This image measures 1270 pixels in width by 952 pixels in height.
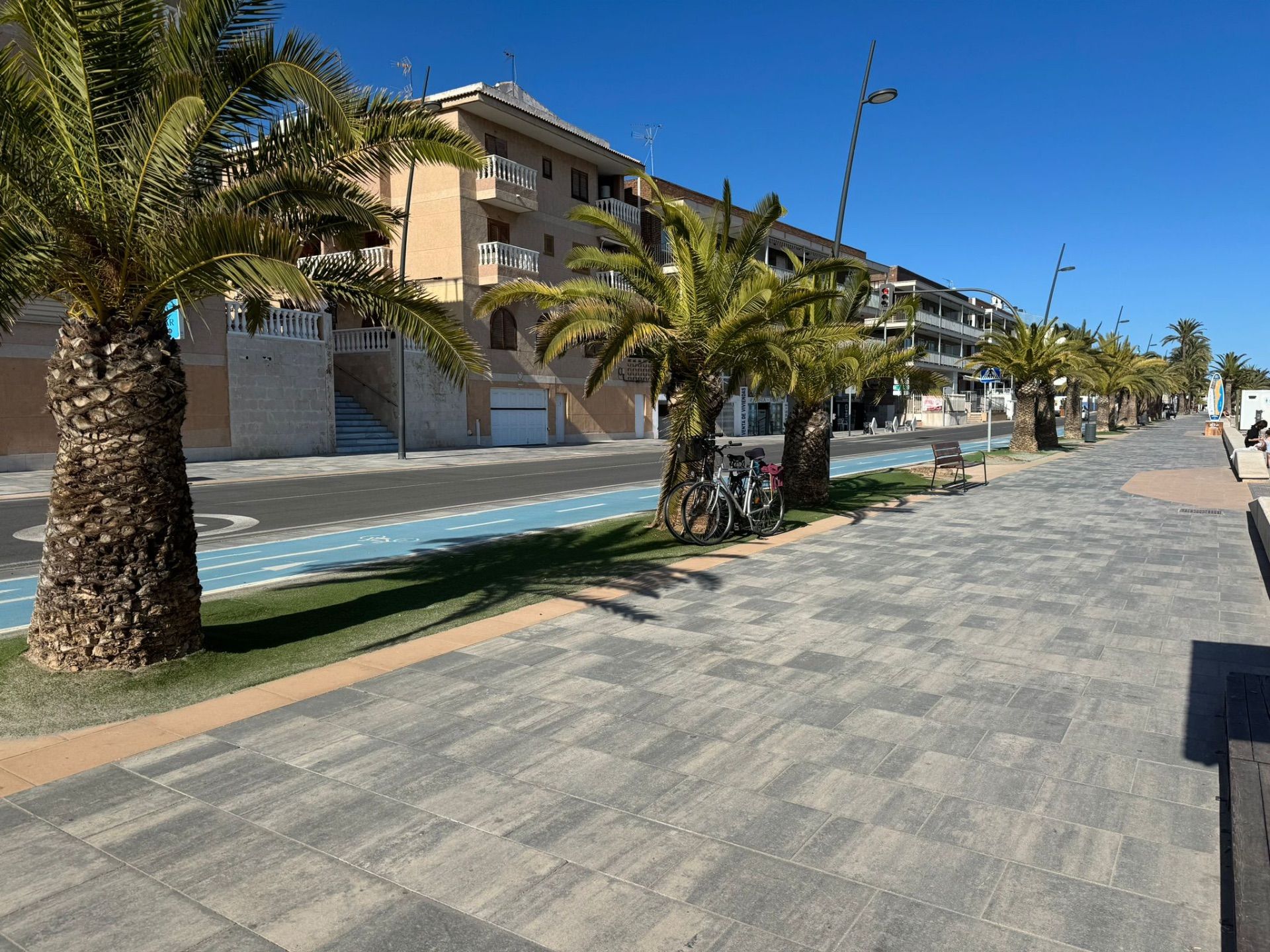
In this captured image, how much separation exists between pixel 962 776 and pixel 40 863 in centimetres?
389

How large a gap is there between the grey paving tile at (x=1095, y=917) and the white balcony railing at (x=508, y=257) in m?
32.1

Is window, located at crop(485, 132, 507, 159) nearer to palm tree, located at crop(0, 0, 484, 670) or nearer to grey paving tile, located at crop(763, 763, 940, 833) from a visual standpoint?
palm tree, located at crop(0, 0, 484, 670)

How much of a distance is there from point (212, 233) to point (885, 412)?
6355 cm

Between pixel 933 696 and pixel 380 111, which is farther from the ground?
pixel 380 111

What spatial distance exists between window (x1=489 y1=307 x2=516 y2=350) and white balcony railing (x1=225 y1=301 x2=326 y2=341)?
309 inches

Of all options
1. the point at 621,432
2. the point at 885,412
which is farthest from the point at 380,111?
the point at 885,412

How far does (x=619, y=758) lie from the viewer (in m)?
4.29

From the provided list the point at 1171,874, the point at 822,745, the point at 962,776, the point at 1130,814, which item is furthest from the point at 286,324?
the point at 1171,874

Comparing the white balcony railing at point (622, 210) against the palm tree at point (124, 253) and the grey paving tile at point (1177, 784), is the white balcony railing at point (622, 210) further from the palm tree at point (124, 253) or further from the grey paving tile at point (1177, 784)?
the grey paving tile at point (1177, 784)

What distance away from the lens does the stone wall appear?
2573 centimetres

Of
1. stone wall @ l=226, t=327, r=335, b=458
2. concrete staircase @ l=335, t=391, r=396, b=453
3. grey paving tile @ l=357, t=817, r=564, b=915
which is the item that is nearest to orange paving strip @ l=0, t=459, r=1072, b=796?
grey paving tile @ l=357, t=817, r=564, b=915

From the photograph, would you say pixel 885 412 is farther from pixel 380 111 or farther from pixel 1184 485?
pixel 380 111

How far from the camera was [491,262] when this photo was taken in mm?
33156

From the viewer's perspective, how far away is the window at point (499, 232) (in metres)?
34.4
